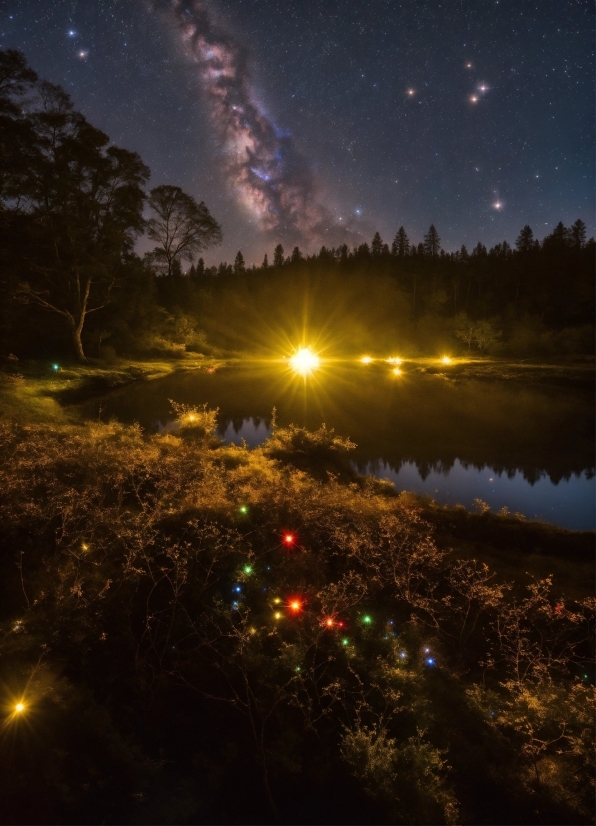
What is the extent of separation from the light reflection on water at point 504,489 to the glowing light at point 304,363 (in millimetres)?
20030

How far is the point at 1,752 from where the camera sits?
13.4 ft

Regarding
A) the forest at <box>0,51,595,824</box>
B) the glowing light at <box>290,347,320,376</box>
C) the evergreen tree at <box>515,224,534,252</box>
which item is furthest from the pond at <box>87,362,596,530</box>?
the evergreen tree at <box>515,224,534,252</box>

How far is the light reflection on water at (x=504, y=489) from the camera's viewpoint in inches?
424

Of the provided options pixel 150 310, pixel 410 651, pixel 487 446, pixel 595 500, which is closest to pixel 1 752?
pixel 410 651

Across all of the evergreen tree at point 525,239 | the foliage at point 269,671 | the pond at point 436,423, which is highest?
the evergreen tree at point 525,239

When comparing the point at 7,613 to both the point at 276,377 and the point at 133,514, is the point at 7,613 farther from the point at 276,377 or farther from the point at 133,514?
the point at 276,377

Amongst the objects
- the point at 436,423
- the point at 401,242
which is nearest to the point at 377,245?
the point at 401,242

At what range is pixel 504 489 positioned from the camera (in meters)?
12.0

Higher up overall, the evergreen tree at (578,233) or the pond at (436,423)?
the evergreen tree at (578,233)

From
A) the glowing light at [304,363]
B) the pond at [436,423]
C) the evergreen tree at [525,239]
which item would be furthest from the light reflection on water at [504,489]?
the evergreen tree at [525,239]

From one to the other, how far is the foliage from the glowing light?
83.8ft

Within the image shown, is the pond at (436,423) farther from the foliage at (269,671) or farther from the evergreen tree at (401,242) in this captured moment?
the evergreen tree at (401,242)

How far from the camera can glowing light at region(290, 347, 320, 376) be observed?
34.8m

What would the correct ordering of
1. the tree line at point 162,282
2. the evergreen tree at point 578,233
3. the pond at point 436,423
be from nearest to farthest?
the pond at point 436,423, the tree line at point 162,282, the evergreen tree at point 578,233
